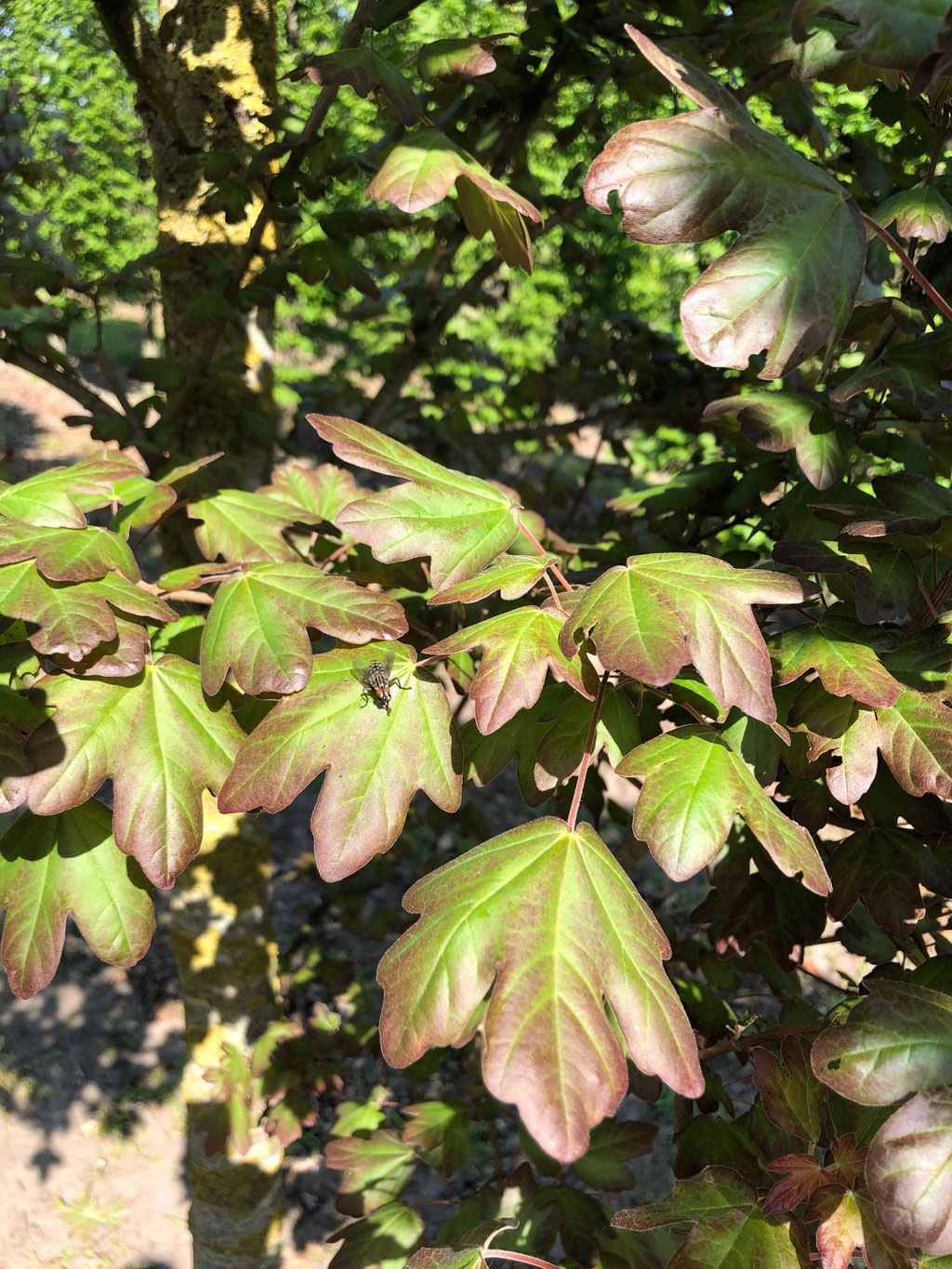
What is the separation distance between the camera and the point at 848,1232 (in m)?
0.97

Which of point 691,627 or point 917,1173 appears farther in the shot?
point 691,627

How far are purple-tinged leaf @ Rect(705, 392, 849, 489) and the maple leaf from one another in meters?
0.57

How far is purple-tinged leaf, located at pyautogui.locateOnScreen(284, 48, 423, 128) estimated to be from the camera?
1428 mm

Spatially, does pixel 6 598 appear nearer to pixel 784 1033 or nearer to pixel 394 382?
pixel 784 1033

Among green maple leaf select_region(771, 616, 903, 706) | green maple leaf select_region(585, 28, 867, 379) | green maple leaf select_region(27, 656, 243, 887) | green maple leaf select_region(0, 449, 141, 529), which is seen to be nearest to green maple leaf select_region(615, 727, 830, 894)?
green maple leaf select_region(771, 616, 903, 706)

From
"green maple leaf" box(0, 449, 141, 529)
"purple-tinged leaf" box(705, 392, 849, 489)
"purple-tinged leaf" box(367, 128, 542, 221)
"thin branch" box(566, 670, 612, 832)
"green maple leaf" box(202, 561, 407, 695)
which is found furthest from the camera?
"purple-tinged leaf" box(705, 392, 849, 489)

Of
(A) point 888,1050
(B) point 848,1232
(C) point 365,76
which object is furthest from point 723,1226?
(C) point 365,76

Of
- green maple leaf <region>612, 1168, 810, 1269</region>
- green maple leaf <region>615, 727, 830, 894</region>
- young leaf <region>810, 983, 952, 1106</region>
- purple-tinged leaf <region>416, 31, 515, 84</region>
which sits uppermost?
purple-tinged leaf <region>416, 31, 515, 84</region>

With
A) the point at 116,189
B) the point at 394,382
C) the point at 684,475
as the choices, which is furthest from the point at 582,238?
the point at 116,189

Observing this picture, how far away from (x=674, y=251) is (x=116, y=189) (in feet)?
15.1

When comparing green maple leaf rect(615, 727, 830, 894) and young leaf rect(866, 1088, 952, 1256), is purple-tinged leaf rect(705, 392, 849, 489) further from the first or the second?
young leaf rect(866, 1088, 952, 1256)

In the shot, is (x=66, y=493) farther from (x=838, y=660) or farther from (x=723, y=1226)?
(x=723, y=1226)

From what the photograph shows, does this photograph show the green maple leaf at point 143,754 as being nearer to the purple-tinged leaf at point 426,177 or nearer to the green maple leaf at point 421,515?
the green maple leaf at point 421,515

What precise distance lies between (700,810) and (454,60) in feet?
4.49
